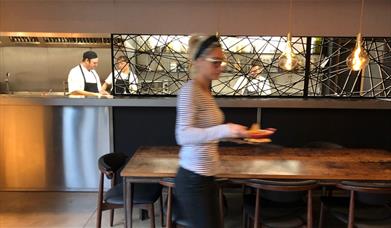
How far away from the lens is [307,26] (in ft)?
15.2

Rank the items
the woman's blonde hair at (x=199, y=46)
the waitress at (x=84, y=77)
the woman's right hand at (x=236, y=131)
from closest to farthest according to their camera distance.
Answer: the woman's right hand at (x=236, y=131) → the woman's blonde hair at (x=199, y=46) → the waitress at (x=84, y=77)

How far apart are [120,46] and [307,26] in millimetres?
2358

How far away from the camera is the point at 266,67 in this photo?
191 inches

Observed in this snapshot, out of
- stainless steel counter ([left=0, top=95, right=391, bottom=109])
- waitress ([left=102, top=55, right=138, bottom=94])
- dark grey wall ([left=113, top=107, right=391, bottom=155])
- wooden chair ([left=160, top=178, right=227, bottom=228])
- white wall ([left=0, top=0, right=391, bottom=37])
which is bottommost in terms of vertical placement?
wooden chair ([left=160, top=178, right=227, bottom=228])

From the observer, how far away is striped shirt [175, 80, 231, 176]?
1.69m

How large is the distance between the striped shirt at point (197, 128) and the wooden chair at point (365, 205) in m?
1.19

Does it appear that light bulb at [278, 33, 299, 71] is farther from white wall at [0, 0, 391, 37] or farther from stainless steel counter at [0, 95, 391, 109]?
white wall at [0, 0, 391, 37]

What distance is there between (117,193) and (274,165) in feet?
4.25

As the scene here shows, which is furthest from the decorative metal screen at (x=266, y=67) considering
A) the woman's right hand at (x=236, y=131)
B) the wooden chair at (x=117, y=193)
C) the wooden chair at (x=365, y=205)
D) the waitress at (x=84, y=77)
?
the woman's right hand at (x=236, y=131)

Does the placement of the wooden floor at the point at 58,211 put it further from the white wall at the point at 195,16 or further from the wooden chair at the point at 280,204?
the white wall at the point at 195,16

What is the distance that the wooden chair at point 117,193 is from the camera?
9.59ft

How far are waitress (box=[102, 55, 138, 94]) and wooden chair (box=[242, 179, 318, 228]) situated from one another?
2397 millimetres

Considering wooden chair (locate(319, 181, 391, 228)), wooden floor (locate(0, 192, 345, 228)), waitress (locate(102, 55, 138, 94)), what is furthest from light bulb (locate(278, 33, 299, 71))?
waitress (locate(102, 55, 138, 94))

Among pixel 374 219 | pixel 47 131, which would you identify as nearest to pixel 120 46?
pixel 47 131
